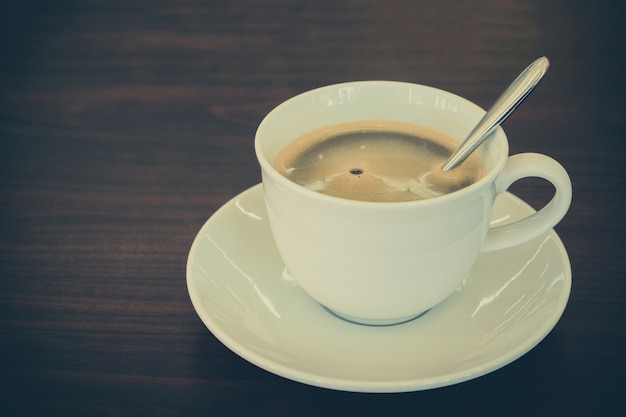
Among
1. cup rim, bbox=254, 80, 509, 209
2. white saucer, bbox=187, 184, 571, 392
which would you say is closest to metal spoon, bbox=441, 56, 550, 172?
cup rim, bbox=254, 80, 509, 209

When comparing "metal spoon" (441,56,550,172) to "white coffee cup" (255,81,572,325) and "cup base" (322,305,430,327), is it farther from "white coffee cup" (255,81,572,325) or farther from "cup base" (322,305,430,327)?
"cup base" (322,305,430,327)

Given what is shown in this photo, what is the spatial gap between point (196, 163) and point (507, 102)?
0.48 meters

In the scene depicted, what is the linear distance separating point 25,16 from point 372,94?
0.95 metres

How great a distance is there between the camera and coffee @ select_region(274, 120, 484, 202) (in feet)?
2.47

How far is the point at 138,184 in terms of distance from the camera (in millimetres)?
979

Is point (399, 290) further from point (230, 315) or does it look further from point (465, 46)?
point (465, 46)

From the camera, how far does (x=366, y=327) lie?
720 millimetres

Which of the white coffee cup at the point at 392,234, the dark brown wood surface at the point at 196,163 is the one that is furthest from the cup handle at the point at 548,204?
the dark brown wood surface at the point at 196,163

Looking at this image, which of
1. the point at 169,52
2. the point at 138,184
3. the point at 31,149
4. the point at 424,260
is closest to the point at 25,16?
the point at 169,52

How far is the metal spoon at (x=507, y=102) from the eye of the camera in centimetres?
70

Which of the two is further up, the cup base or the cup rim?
the cup rim

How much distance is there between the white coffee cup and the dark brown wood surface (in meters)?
0.09

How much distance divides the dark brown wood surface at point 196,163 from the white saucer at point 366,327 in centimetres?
3

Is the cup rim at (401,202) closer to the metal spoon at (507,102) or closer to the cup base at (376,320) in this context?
the metal spoon at (507,102)
